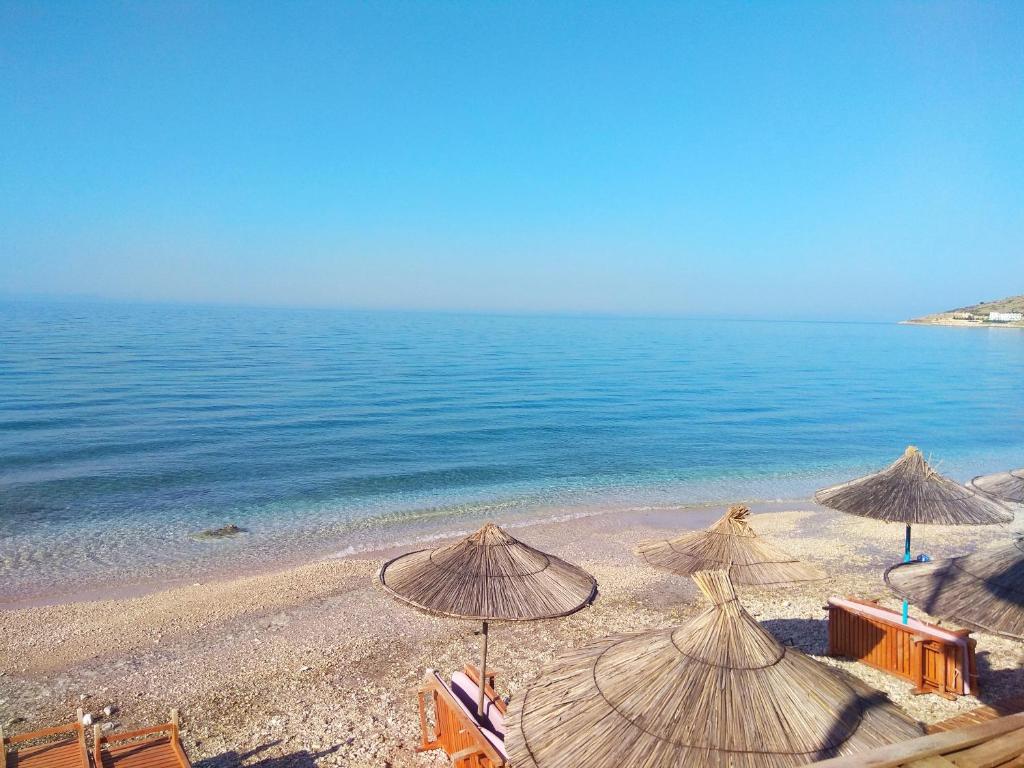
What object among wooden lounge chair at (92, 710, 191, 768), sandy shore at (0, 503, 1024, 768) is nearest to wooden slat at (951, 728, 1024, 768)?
sandy shore at (0, 503, 1024, 768)

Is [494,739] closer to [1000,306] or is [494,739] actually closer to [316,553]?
[316,553]

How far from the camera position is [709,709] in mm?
3430

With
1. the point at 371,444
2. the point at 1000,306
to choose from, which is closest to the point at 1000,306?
the point at 1000,306

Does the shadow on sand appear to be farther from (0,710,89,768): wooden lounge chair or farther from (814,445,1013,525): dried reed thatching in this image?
(814,445,1013,525): dried reed thatching

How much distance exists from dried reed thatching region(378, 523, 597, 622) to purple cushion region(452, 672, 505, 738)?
3.52 ft

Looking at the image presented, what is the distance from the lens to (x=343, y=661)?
9039 mm

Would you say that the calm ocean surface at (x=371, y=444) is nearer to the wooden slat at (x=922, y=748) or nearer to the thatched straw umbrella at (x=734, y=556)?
the thatched straw umbrella at (x=734, y=556)

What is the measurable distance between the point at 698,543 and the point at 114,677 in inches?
311

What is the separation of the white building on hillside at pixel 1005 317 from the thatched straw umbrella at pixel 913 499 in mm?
166921

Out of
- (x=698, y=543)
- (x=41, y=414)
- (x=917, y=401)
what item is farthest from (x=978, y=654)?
(x=917, y=401)

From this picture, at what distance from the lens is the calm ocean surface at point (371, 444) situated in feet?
52.3

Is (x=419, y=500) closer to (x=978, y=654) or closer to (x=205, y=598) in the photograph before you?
(x=205, y=598)

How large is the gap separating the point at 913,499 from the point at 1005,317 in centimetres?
17450

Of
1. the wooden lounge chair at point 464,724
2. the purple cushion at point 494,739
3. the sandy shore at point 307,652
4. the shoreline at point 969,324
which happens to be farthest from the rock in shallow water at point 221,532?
the shoreline at point 969,324
